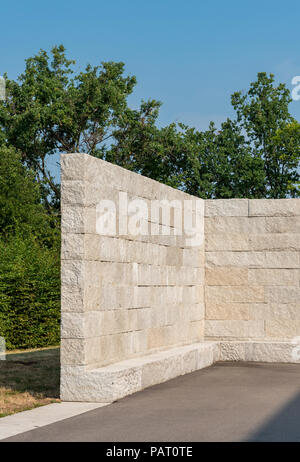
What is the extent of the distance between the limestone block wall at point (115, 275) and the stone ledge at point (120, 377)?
124 mm

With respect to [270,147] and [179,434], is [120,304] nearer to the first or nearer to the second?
[179,434]

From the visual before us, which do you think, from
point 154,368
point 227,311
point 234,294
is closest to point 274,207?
point 234,294

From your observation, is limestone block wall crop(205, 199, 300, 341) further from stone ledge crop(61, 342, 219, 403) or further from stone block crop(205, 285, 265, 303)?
stone ledge crop(61, 342, 219, 403)

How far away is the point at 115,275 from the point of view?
9.86 m

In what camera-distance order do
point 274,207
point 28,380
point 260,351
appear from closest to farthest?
point 28,380, point 260,351, point 274,207

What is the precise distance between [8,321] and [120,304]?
Result: 24.8 feet

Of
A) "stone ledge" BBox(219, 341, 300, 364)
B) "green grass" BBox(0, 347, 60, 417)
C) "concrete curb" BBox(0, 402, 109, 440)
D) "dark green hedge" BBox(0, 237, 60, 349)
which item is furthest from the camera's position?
"dark green hedge" BBox(0, 237, 60, 349)

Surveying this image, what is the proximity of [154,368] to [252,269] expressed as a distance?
13.3 ft

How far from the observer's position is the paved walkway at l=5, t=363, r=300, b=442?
22.4 feet

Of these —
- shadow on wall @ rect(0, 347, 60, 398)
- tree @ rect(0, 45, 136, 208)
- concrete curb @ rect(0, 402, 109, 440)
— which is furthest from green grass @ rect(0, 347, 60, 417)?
tree @ rect(0, 45, 136, 208)

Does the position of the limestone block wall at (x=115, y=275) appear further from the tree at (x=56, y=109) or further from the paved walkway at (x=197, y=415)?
the tree at (x=56, y=109)

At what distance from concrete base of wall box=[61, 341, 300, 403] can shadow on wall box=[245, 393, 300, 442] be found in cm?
201

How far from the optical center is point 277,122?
4016cm

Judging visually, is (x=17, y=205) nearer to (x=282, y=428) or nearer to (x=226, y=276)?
(x=226, y=276)
